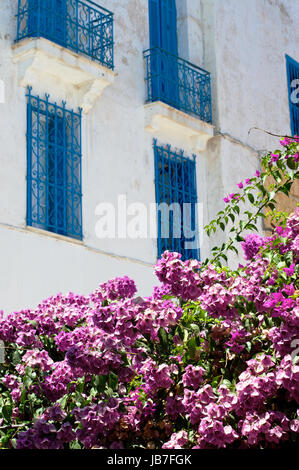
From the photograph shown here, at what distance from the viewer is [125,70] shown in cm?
1256

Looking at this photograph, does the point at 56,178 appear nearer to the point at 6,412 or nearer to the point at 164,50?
the point at 164,50

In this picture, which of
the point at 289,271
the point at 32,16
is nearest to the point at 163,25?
the point at 32,16

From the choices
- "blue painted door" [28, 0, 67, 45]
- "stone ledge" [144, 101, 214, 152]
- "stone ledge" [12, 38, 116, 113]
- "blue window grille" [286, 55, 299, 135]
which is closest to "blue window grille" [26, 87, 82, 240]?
"stone ledge" [12, 38, 116, 113]

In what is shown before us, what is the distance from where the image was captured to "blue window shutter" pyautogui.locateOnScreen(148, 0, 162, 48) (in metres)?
13.6

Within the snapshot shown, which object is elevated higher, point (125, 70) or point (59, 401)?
point (125, 70)

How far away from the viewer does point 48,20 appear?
11234 mm

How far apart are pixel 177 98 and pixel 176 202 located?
4.96 ft

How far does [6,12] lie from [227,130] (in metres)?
4.14

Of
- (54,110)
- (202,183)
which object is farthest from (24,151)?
(202,183)

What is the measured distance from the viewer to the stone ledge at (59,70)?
35.5 feet

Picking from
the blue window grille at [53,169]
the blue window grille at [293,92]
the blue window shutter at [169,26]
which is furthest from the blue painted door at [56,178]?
the blue window grille at [293,92]

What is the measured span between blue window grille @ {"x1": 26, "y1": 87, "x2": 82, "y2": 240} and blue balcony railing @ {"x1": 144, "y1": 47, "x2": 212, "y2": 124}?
178 cm
